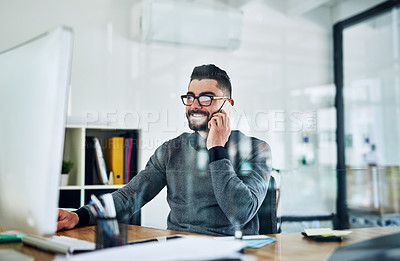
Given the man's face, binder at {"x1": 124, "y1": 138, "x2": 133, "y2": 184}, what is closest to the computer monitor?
the man's face

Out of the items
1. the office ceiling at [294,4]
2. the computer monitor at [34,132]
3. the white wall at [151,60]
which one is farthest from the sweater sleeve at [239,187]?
the office ceiling at [294,4]

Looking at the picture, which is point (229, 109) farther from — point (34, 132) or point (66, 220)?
point (34, 132)

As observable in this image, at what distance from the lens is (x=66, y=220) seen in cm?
118

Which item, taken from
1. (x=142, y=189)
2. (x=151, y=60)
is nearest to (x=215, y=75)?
(x=142, y=189)

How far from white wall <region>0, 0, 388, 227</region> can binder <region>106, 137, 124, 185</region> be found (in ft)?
0.41

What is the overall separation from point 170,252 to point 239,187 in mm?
557

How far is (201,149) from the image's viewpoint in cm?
144

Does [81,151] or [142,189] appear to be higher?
[81,151]

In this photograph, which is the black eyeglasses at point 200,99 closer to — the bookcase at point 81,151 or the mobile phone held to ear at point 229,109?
the mobile phone held to ear at point 229,109

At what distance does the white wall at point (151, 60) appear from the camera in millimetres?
2096

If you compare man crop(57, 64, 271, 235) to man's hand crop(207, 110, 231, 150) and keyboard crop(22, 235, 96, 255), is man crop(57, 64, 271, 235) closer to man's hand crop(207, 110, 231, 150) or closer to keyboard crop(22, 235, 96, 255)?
man's hand crop(207, 110, 231, 150)

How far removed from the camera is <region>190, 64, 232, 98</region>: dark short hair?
4.82ft

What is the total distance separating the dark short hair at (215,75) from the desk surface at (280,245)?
56cm

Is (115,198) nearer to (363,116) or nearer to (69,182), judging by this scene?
(69,182)
